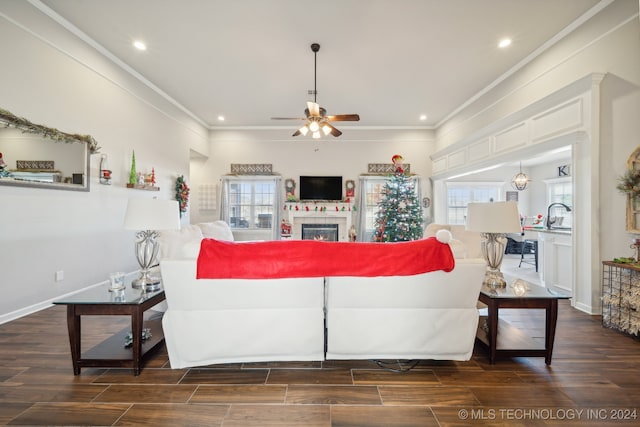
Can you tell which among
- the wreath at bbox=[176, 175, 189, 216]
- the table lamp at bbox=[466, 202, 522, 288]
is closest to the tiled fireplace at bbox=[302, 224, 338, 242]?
the wreath at bbox=[176, 175, 189, 216]

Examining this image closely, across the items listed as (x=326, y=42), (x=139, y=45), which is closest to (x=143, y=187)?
(x=139, y=45)

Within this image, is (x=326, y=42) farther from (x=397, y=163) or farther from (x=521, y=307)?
(x=397, y=163)

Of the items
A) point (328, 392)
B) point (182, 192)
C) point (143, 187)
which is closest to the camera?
point (328, 392)

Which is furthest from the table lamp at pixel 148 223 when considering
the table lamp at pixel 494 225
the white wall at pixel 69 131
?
the table lamp at pixel 494 225

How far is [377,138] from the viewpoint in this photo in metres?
7.48

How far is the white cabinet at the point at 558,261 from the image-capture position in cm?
385

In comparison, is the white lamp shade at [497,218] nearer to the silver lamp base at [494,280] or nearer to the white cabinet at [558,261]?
the silver lamp base at [494,280]

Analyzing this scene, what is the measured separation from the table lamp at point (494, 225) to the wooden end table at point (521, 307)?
0.49ft

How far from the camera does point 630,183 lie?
291cm

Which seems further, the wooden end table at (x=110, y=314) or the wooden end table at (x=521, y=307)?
the wooden end table at (x=521, y=307)

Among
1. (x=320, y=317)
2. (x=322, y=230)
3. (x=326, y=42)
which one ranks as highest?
(x=326, y=42)

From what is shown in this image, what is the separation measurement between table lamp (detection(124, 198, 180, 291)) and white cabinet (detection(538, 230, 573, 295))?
188 inches

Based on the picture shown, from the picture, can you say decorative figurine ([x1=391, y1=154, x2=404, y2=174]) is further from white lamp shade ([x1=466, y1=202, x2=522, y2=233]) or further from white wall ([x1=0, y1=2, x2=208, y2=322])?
white wall ([x1=0, y1=2, x2=208, y2=322])

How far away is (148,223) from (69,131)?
2.57 metres
